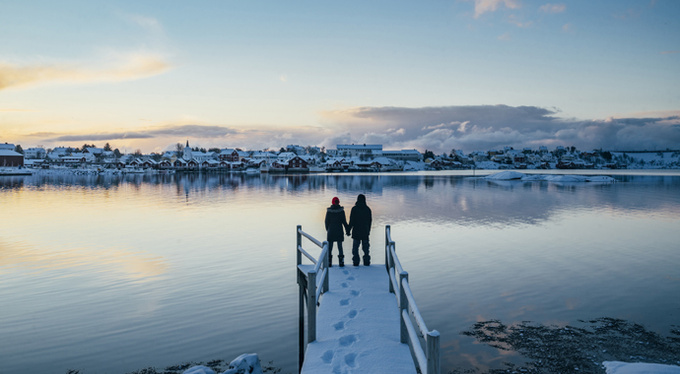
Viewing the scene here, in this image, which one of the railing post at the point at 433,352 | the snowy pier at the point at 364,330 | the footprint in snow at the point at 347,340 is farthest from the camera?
the footprint in snow at the point at 347,340

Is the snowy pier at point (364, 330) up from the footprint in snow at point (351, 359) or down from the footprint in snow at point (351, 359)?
up

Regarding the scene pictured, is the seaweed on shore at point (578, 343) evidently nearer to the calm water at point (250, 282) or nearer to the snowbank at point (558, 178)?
the calm water at point (250, 282)

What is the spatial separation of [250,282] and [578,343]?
10.9m

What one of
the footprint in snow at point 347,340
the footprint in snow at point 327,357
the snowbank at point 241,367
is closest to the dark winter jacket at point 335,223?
the footprint in snow at point 347,340

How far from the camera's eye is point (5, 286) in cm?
1551

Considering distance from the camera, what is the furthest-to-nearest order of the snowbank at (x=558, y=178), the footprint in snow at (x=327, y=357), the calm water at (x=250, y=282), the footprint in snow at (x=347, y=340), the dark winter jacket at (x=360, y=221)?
the snowbank at (x=558, y=178) < the dark winter jacket at (x=360, y=221) < the calm water at (x=250, y=282) < the footprint in snow at (x=347, y=340) < the footprint in snow at (x=327, y=357)

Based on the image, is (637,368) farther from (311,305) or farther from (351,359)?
(311,305)

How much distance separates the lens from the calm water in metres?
10.4

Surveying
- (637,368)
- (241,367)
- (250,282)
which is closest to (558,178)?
(250,282)

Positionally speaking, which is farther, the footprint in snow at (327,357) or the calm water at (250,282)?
the calm water at (250,282)

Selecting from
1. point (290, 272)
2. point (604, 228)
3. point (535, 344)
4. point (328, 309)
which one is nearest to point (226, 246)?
point (290, 272)

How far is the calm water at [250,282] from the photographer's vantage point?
34.2ft

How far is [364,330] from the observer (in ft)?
27.2

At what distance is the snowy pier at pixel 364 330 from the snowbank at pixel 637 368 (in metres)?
4.04
